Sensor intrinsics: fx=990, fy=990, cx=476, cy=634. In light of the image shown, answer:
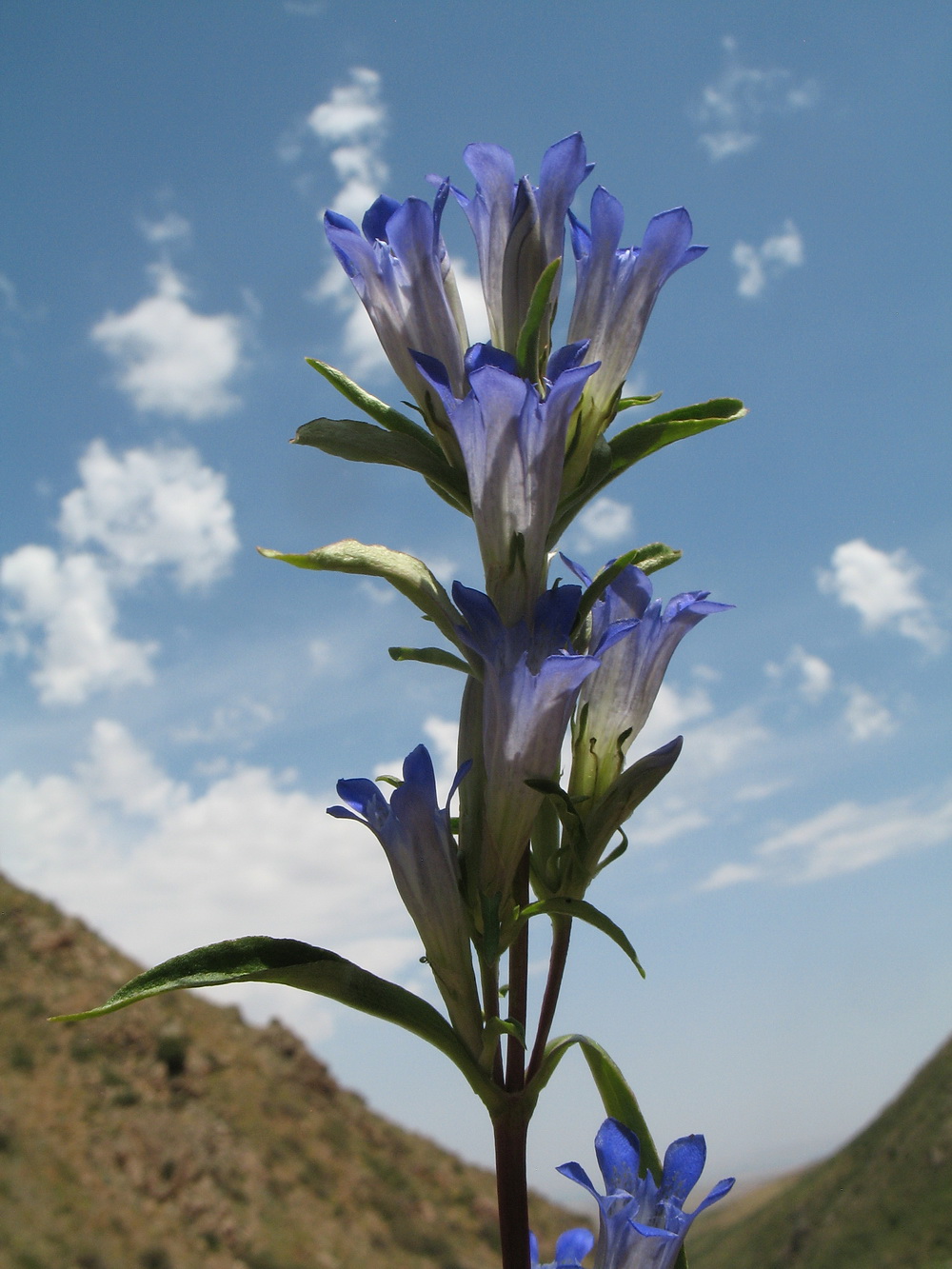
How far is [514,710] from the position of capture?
1953 mm

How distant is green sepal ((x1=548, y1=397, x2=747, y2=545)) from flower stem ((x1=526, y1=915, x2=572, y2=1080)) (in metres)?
0.88

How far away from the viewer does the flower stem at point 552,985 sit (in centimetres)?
211

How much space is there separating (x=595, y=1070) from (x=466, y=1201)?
137 ft

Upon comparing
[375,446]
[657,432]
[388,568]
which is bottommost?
[388,568]

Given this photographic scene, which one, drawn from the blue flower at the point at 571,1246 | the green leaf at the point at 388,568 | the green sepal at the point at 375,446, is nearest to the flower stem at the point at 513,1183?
the blue flower at the point at 571,1246

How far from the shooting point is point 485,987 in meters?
2.01

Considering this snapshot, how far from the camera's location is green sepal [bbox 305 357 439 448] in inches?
89.0

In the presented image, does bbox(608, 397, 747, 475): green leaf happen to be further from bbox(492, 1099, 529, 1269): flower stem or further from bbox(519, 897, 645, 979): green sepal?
bbox(492, 1099, 529, 1269): flower stem

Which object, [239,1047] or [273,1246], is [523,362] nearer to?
[273,1246]

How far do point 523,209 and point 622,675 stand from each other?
3.50 feet

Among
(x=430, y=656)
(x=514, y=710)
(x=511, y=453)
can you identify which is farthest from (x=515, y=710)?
(x=511, y=453)

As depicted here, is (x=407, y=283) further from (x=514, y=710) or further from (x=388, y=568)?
(x=514, y=710)

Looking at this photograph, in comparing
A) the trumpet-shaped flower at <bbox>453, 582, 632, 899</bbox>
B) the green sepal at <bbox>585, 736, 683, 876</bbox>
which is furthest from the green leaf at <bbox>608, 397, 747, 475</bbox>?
the green sepal at <bbox>585, 736, 683, 876</bbox>

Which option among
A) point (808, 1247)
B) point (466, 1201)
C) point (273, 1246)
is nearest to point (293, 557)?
point (273, 1246)
